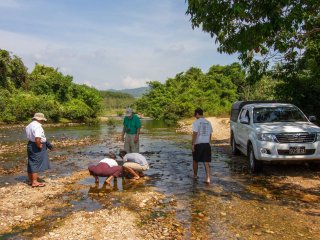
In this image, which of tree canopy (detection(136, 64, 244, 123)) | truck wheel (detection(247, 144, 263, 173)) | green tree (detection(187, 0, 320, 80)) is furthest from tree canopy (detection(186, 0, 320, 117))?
tree canopy (detection(136, 64, 244, 123))

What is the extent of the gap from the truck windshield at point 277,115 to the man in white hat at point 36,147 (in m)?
6.77

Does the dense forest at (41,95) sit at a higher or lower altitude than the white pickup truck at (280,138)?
higher

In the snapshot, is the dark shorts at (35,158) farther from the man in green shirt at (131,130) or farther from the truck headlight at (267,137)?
the truck headlight at (267,137)

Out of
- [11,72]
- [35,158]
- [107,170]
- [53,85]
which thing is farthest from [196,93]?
[35,158]

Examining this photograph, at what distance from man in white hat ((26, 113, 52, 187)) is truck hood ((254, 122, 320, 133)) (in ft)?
20.8

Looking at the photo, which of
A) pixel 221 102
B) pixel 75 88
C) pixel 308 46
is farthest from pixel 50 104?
pixel 308 46

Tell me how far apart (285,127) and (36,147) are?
7.23 meters

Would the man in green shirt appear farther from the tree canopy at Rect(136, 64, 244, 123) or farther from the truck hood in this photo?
the tree canopy at Rect(136, 64, 244, 123)

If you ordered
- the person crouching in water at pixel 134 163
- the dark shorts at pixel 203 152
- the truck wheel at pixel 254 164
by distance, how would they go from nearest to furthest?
the dark shorts at pixel 203 152 → the person crouching in water at pixel 134 163 → the truck wheel at pixel 254 164

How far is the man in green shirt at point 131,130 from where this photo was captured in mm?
11383

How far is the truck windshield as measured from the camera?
11.4 metres

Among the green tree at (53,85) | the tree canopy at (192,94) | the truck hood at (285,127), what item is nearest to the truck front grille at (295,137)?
the truck hood at (285,127)

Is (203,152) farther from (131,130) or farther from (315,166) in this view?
(315,166)

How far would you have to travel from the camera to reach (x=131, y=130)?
37.8 ft
